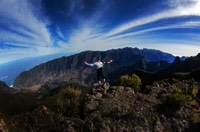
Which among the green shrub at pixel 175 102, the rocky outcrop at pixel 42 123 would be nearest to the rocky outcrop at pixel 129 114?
the green shrub at pixel 175 102

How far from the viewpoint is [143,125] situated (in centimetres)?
3734

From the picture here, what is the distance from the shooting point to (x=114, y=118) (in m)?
37.8

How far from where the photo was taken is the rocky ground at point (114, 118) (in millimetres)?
37125

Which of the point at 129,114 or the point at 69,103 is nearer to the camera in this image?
the point at 129,114

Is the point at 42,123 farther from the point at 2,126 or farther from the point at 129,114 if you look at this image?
the point at 129,114

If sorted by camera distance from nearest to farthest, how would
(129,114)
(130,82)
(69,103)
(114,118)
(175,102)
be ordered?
(114,118)
(129,114)
(175,102)
(130,82)
(69,103)

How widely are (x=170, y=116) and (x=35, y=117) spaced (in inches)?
666

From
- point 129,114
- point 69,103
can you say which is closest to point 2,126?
point 129,114

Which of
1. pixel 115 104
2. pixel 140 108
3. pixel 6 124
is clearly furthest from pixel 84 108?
pixel 6 124

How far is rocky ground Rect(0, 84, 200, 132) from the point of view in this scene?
122ft

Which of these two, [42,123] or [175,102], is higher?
[175,102]

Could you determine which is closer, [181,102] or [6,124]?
[6,124]

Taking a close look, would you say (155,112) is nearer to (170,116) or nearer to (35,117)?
(170,116)

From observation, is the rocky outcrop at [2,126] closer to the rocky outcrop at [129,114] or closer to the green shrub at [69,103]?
the rocky outcrop at [129,114]
